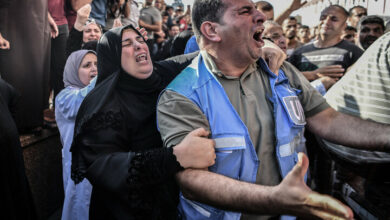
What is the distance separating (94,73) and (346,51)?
10.7ft

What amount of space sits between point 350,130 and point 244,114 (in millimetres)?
681

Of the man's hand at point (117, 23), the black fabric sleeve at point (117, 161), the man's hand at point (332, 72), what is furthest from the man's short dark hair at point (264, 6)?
the black fabric sleeve at point (117, 161)

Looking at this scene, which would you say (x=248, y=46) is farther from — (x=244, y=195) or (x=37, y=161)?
(x=37, y=161)

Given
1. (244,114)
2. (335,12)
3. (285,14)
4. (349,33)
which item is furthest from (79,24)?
(349,33)

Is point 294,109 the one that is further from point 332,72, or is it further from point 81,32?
point 81,32

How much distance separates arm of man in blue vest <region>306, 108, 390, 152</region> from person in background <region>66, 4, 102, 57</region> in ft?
10.7

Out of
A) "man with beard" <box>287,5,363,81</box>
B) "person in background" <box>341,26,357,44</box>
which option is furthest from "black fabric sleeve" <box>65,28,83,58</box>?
"person in background" <box>341,26,357,44</box>

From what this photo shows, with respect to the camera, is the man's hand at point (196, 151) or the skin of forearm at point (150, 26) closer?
the man's hand at point (196, 151)

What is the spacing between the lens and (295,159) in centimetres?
165

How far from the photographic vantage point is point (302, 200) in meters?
0.97

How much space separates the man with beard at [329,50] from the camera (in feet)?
12.5

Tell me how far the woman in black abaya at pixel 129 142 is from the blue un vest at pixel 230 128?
4.0 inches

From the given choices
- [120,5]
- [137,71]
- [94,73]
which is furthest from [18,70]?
[120,5]

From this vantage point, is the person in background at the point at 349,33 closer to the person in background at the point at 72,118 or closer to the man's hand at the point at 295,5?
the man's hand at the point at 295,5
